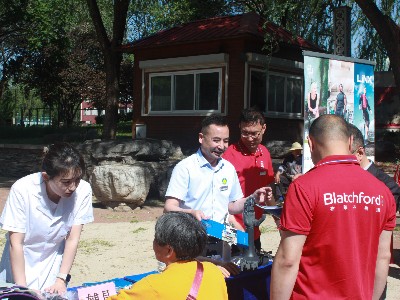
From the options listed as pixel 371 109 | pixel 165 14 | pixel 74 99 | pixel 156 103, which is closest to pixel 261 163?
pixel 371 109

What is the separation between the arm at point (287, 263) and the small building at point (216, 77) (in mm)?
14055

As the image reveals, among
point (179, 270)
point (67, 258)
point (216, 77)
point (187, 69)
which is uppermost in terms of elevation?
point (187, 69)

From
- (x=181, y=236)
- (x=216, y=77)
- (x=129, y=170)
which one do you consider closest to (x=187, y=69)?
(x=216, y=77)

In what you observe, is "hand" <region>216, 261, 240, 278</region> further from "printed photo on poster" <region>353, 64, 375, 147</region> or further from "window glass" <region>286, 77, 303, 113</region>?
"window glass" <region>286, 77, 303, 113</region>

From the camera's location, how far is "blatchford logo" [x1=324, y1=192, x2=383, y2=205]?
2.56m

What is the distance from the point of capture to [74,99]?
3397 cm

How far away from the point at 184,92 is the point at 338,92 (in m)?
11.4

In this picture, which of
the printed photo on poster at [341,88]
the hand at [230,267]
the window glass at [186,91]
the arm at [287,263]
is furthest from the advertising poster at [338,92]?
the window glass at [186,91]

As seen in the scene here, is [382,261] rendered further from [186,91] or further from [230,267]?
[186,91]

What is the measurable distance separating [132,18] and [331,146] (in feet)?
128

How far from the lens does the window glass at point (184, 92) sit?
60.7 feet

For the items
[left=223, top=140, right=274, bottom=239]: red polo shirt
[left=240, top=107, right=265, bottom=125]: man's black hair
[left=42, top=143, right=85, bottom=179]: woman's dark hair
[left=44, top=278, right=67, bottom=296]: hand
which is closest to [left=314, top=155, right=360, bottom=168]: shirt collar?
[left=42, top=143, right=85, bottom=179]: woman's dark hair

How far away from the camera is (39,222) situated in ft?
10.1

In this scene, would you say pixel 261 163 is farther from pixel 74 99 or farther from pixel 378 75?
pixel 74 99
